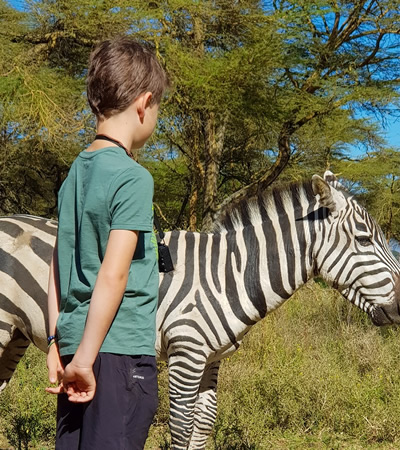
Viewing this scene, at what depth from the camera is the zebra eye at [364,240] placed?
338cm

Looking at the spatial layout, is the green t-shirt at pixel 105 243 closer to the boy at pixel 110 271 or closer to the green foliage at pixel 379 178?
the boy at pixel 110 271

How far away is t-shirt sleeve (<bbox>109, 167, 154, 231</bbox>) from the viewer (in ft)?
4.88

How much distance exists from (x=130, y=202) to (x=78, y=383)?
50 centimetres

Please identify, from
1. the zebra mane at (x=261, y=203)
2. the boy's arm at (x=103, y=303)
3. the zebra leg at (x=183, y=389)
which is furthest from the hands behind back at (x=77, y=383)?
the zebra mane at (x=261, y=203)

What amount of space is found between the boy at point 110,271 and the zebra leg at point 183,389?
5.11 ft

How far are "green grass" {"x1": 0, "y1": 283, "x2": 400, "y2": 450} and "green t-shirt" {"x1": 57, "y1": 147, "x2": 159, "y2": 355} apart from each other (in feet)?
8.76

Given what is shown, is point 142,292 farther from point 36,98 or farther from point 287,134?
point 287,134

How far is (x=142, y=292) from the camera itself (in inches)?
62.2

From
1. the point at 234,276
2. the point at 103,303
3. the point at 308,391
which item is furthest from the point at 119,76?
the point at 308,391

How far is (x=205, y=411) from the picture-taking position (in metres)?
3.50

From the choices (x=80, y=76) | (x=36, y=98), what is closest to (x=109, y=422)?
(x=36, y=98)

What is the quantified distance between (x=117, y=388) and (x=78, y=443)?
0.21 meters

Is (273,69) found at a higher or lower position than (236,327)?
higher

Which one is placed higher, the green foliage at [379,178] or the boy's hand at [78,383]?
the green foliage at [379,178]
